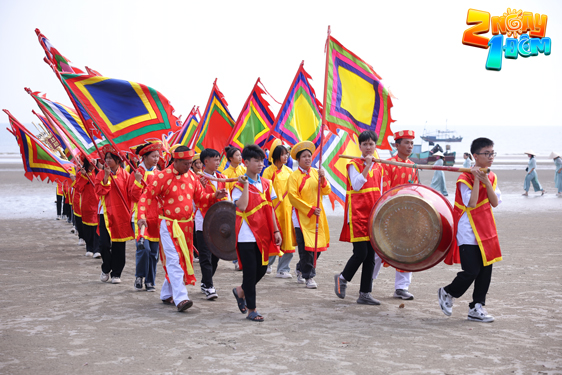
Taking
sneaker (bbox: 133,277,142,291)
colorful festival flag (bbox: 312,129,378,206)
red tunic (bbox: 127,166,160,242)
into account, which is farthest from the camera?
colorful festival flag (bbox: 312,129,378,206)

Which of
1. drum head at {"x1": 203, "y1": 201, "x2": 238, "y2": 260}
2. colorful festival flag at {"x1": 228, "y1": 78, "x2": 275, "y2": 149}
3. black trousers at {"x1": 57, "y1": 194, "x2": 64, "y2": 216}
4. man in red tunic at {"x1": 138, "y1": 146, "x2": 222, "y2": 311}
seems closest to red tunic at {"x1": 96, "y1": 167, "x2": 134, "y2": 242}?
drum head at {"x1": 203, "y1": 201, "x2": 238, "y2": 260}

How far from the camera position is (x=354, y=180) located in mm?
6426

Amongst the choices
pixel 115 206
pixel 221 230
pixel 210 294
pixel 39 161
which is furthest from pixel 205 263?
pixel 39 161

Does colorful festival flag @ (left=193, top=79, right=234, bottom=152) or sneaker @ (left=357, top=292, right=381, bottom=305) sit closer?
sneaker @ (left=357, top=292, right=381, bottom=305)

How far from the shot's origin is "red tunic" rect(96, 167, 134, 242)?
7.65m

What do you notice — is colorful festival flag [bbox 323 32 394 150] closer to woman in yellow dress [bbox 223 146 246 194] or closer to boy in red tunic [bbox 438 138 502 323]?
boy in red tunic [bbox 438 138 502 323]

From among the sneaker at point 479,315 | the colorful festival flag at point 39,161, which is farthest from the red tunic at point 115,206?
the sneaker at point 479,315

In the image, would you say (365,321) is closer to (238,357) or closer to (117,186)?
(238,357)

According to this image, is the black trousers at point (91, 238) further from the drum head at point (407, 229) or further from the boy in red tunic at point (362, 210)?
the drum head at point (407, 229)

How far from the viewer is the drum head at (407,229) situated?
5.76 metres

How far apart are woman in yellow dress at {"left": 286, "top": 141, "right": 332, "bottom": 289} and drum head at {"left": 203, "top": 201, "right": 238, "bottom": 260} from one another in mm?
1240

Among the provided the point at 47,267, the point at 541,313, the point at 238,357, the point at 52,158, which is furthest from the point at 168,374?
the point at 52,158

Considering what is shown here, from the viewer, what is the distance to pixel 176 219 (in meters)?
6.25

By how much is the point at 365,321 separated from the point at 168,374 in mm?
2251
